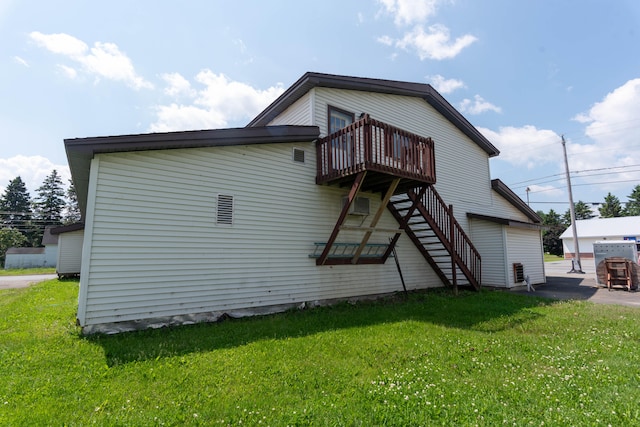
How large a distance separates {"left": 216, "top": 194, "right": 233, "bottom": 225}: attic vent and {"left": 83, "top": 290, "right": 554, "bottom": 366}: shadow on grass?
2184mm

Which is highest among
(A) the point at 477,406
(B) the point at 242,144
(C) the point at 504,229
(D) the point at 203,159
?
(B) the point at 242,144

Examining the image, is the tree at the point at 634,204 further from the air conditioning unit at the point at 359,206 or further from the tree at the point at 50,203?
the tree at the point at 50,203

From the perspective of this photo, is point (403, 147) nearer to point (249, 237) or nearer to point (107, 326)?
point (249, 237)

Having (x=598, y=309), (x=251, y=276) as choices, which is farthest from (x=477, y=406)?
(x=598, y=309)

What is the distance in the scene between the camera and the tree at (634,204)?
2237 inches

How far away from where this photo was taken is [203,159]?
6.80m

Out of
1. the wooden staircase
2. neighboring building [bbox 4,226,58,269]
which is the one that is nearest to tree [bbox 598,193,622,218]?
the wooden staircase

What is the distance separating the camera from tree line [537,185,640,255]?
50406mm

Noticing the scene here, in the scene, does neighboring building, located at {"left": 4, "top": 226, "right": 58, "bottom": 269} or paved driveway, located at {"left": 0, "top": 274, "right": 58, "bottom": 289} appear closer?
paved driveway, located at {"left": 0, "top": 274, "right": 58, "bottom": 289}

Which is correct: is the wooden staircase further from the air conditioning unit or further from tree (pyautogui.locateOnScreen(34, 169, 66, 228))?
tree (pyautogui.locateOnScreen(34, 169, 66, 228))

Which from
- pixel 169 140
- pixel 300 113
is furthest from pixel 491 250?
pixel 169 140

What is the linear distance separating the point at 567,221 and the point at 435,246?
64.8m

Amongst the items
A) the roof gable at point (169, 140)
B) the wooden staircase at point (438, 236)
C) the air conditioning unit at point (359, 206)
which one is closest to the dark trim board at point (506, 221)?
the wooden staircase at point (438, 236)

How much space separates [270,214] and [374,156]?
9.41 ft
